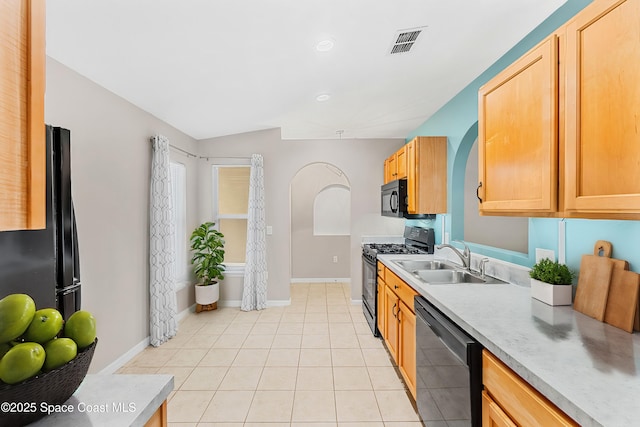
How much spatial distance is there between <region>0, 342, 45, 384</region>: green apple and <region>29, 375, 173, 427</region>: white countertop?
15cm

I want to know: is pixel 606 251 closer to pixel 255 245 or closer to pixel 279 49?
pixel 279 49

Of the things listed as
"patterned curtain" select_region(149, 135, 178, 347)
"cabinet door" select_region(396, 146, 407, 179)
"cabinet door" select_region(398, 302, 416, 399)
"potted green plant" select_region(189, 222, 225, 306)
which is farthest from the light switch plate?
"potted green plant" select_region(189, 222, 225, 306)

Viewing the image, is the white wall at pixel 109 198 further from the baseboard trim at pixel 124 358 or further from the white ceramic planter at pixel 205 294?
the white ceramic planter at pixel 205 294

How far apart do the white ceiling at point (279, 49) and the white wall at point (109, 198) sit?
0.55 feet

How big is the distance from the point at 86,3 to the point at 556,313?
2740mm

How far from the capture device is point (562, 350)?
41.4 inches

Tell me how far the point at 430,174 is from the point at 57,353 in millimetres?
3060

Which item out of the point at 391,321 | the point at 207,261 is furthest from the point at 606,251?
the point at 207,261

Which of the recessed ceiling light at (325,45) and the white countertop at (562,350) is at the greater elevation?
the recessed ceiling light at (325,45)

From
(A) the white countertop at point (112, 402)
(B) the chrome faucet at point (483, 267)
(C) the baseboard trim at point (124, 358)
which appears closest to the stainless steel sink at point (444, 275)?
(B) the chrome faucet at point (483, 267)

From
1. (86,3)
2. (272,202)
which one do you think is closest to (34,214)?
(86,3)

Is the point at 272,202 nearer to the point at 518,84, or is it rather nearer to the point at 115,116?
the point at 115,116

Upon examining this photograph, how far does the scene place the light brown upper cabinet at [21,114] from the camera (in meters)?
0.52

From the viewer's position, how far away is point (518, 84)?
1.44 meters
